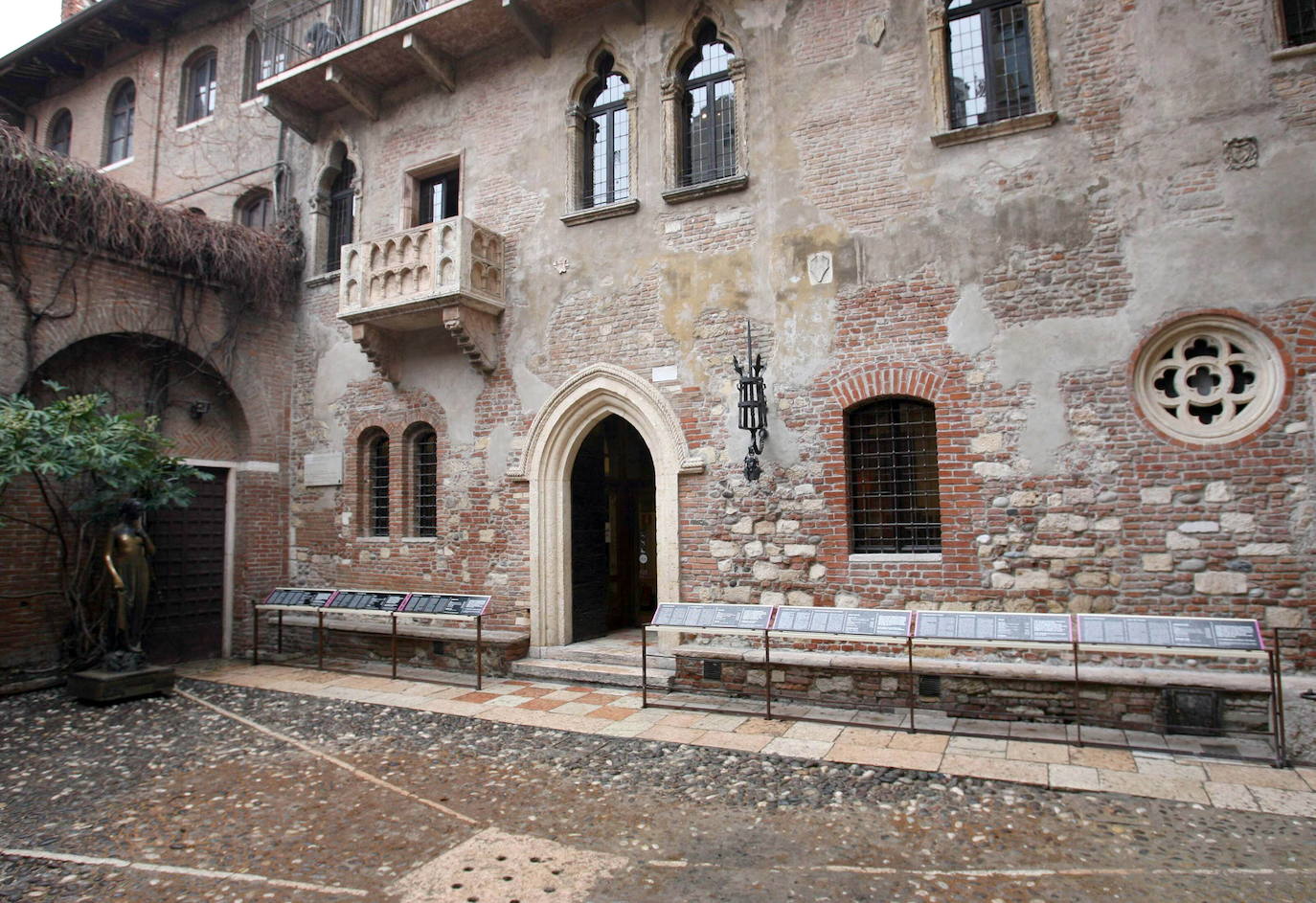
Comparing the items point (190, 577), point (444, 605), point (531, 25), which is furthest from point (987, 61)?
point (190, 577)

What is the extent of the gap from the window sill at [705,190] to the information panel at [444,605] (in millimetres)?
4976

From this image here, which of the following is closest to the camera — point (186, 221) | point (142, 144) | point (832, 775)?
point (832, 775)

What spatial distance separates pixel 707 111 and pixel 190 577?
9108 mm

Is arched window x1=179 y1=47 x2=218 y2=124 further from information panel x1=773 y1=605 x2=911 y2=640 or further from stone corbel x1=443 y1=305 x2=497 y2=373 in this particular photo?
information panel x1=773 y1=605 x2=911 y2=640

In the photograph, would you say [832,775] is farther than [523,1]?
No

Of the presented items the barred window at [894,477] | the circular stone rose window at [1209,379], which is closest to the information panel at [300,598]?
the barred window at [894,477]

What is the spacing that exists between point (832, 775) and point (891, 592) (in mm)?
2431

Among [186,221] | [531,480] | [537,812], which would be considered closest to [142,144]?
[186,221]

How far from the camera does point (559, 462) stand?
9.63 m

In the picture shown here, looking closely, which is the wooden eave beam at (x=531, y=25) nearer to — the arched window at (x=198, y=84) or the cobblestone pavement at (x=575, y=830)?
the arched window at (x=198, y=84)

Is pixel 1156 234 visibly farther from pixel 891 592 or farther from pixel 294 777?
pixel 294 777

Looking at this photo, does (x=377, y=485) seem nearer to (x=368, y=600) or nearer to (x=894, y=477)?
(x=368, y=600)

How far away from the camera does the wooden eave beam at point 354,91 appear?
10.9 metres

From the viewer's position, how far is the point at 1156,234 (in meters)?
6.90
